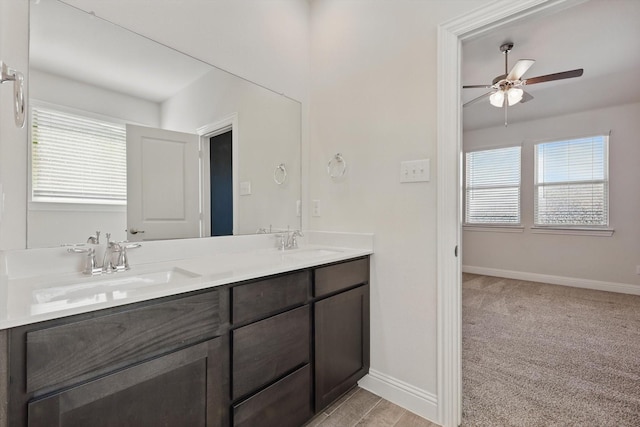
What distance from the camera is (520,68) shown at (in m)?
2.53

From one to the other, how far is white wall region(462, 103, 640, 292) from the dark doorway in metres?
4.70

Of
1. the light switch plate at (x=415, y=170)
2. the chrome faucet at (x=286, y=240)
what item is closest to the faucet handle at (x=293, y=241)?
the chrome faucet at (x=286, y=240)

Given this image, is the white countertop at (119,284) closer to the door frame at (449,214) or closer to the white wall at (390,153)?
the white wall at (390,153)

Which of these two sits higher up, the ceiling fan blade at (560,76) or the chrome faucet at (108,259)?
the ceiling fan blade at (560,76)

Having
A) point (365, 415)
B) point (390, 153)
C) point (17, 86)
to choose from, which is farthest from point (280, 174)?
point (365, 415)

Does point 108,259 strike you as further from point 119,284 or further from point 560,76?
point 560,76

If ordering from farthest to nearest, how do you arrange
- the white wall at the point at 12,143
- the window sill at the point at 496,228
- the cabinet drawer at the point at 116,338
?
the window sill at the point at 496,228 < the white wall at the point at 12,143 < the cabinet drawer at the point at 116,338

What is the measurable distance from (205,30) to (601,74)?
4.15m

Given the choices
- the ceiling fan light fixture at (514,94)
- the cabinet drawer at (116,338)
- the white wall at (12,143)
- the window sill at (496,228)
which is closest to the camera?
the cabinet drawer at (116,338)

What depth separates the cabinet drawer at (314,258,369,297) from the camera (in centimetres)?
148

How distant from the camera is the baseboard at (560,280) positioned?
392cm

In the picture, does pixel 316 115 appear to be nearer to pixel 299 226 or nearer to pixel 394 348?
pixel 299 226

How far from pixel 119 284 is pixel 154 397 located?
447mm

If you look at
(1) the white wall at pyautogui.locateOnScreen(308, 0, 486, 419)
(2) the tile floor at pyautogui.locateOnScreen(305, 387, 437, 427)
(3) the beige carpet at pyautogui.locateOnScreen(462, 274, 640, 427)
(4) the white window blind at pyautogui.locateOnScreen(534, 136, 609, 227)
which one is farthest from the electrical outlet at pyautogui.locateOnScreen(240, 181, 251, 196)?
(4) the white window blind at pyautogui.locateOnScreen(534, 136, 609, 227)
